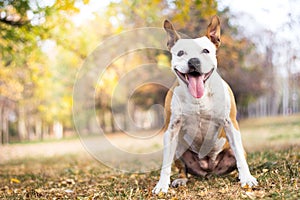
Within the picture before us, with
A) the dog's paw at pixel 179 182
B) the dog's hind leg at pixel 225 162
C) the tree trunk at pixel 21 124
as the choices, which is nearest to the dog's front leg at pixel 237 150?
the dog's hind leg at pixel 225 162

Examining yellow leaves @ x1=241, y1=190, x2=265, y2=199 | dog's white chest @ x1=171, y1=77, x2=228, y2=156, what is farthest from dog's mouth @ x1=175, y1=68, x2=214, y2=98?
yellow leaves @ x1=241, y1=190, x2=265, y2=199

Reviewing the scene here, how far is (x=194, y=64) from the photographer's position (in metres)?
3.66

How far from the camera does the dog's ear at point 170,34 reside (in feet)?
13.3

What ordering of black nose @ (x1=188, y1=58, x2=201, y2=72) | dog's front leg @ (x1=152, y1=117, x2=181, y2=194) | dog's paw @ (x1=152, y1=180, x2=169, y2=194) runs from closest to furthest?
black nose @ (x1=188, y1=58, x2=201, y2=72) → dog's paw @ (x1=152, y1=180, x2=169, y2=194) → dog's front leg @ (x1=152, y1=117, x2=181, y2=194)

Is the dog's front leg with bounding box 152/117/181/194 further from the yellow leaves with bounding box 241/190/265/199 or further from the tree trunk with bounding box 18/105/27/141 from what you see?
the tree trunk with bounding box 18/105/27/141

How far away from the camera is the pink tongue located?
375cm

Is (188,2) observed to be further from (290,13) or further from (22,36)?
(22,36)

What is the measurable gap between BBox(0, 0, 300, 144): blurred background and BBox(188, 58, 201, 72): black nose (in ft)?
8.63

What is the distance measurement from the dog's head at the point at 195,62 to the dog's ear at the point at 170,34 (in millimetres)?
124

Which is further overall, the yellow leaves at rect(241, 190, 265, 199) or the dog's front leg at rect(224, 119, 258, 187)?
the dog's front leg at rect(224, 119, 258, 187)

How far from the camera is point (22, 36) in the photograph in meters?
8.12

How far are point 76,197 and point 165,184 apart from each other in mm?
969

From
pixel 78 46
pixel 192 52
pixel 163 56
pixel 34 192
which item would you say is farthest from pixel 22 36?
pixel 163 56

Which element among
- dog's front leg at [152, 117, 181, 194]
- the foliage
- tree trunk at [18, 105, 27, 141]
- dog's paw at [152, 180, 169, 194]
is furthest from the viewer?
tree trunk at [18, 105, 27, 141]
